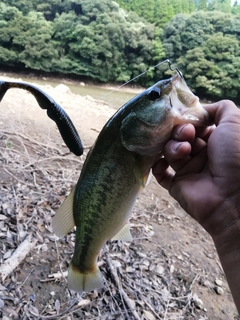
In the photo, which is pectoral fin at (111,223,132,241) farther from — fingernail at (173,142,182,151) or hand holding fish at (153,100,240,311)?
fingernail at (173,142,182,151)

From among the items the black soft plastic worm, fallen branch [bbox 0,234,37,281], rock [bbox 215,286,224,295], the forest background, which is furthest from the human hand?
the forest background

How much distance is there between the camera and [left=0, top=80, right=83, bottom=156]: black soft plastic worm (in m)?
0.81

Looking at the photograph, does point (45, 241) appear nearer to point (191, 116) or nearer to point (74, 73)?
point (191, 116)

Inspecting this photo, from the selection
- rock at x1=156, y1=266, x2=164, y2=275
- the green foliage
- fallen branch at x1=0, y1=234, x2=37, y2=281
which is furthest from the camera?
the green foliage

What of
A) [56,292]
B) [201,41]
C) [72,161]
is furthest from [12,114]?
[201,41]

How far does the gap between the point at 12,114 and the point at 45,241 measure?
14.5 ft

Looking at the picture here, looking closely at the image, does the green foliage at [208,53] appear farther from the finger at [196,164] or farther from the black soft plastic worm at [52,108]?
the black soft plastic worm at [52,108]

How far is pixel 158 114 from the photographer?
111 cm

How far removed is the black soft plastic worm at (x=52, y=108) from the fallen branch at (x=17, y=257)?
164 cm

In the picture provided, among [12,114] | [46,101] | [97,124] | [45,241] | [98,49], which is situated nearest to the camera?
[46,101]

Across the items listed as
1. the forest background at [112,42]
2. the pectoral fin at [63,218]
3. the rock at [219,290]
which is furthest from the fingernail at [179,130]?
the forest background at [112,42]

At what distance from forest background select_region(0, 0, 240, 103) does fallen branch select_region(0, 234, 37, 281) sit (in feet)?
53.2

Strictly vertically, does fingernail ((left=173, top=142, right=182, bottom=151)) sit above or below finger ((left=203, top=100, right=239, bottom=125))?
below

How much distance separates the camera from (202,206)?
1.34 meters
